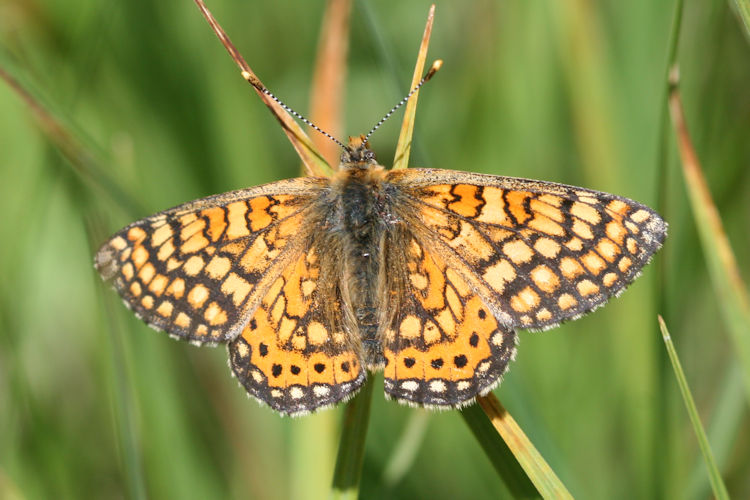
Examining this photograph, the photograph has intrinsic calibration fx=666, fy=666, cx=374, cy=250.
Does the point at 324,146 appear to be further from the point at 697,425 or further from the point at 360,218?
the point at 697,425

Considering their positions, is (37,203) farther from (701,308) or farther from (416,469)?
(701,308)

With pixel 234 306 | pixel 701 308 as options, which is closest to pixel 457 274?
pixel 234 306

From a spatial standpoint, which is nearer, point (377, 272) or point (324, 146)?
point (377, 272)

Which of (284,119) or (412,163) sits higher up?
(284,119)

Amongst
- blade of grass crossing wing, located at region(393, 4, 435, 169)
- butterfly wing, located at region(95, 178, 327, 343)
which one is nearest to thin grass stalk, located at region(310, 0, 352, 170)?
butterfly wing, located at region(95, 178, 327, 343)

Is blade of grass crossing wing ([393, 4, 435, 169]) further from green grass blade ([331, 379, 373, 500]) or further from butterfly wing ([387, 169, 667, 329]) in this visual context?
green grass blade ([331, 379, 373, 500])

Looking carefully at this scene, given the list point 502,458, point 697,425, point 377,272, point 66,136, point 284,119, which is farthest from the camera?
point 377,272

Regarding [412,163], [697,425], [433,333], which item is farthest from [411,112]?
[697,425]

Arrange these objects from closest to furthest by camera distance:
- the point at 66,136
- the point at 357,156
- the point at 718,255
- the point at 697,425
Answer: the point at 697,425, the point at 718,255, the point at 66,136, the point at 357,156
